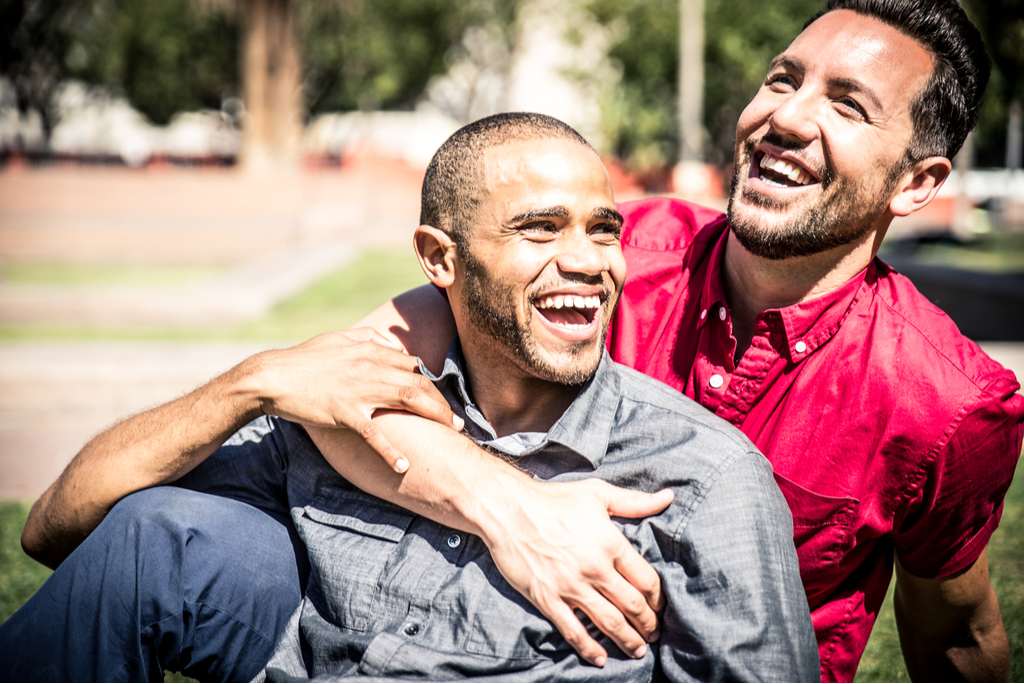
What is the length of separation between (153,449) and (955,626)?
96.1 inches

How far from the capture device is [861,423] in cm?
245

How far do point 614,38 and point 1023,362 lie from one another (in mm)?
30689

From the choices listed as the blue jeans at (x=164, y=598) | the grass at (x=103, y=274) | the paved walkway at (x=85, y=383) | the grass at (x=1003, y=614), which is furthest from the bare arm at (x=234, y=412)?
the grass at (x=103, y=274)

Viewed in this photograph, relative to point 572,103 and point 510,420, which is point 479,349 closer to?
point 510,420

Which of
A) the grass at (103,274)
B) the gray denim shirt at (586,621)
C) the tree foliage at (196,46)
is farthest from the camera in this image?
the tree foliage at (196,46)

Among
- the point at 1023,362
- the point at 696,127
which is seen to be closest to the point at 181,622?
the point at 1023,362

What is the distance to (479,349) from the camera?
2594mm

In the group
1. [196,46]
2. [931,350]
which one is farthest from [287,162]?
[931,350]

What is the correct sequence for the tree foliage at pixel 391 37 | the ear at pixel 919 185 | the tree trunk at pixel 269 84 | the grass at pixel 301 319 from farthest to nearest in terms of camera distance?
the tree foliage at pixel 391 37
the tree trunk at pixel 269 84
the grass at pixel 301 319
the ear at pixel 919 185

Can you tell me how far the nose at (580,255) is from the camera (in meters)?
2.40

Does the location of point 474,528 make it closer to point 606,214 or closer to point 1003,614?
point 606,214

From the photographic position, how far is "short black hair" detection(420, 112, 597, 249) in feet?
8.23

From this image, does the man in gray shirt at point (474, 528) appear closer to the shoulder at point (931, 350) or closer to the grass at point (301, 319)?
the shoulder at point (931, 350)

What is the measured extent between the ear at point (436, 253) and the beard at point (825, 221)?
851 mm
